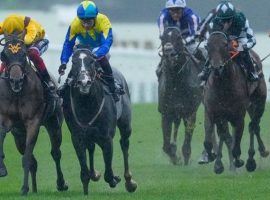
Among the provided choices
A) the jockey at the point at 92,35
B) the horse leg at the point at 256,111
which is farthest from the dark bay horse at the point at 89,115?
the horse leg at the point at 256,111

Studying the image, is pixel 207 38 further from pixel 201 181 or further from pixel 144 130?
pixel 144 130

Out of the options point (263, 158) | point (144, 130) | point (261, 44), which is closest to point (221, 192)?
point (263, 158)

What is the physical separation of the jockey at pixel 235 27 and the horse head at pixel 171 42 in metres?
1.67

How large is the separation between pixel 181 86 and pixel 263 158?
5.40 feet

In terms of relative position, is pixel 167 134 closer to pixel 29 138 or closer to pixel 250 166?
pixel 250 166

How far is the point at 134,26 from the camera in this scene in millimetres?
42750

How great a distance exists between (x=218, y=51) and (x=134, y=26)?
83.2 ft

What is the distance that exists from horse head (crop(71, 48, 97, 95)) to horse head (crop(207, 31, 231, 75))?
2.59m

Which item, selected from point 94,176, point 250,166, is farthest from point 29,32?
point 250,166

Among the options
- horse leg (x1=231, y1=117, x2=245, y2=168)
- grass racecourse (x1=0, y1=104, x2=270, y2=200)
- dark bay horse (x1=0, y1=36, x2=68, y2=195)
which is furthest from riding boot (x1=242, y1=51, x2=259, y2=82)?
dark bay horse (x1=0, y1=36, x2=68, y2=195)

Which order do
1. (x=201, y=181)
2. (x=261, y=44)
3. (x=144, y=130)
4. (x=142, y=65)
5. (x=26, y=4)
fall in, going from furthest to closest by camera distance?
(x=26, y=4) < (x=261, y=44) < (x=142, y=65) < (x=144, y=130) < (x=201, y=181)

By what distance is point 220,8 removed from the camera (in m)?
18.0

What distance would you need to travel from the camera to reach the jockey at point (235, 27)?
17.9 m

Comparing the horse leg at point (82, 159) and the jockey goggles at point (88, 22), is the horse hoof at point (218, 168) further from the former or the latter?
the jockey goggles at point (88, 22)
